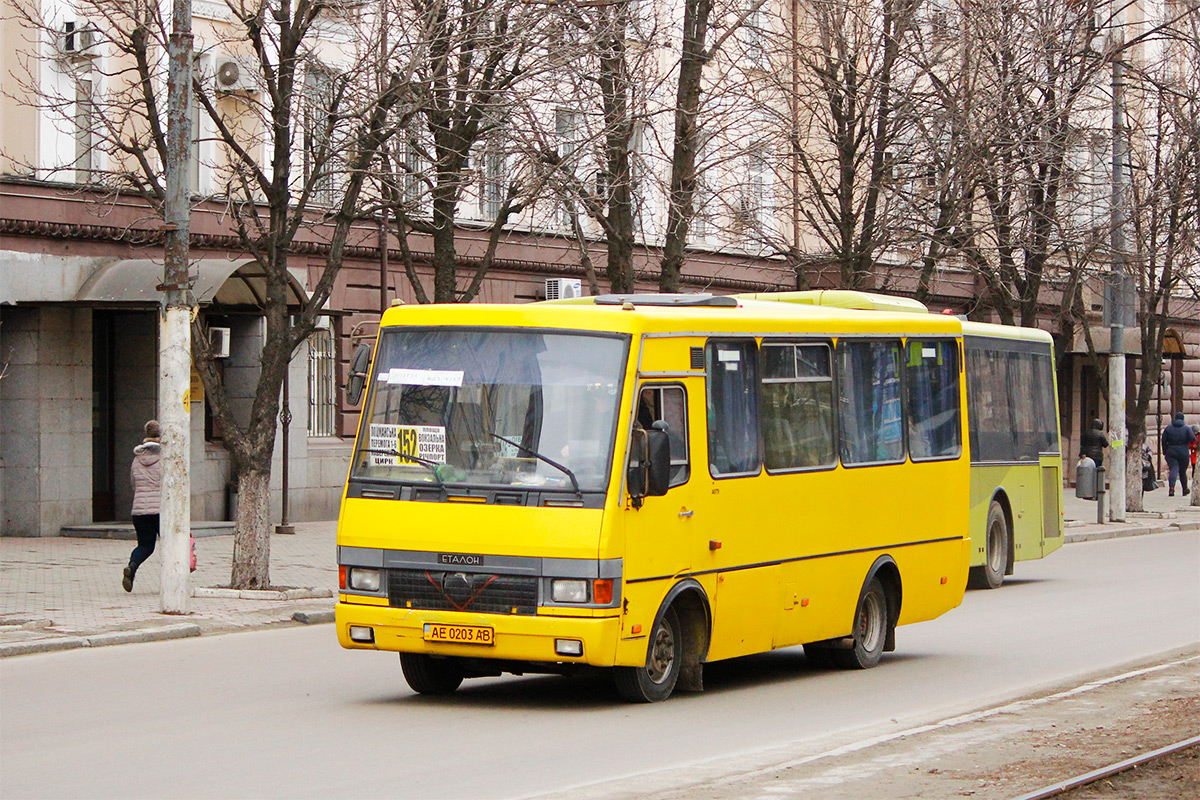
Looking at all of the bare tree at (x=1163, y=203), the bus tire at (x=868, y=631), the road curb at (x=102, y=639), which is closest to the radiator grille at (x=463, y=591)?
the bus tire at (x=868, y=631)

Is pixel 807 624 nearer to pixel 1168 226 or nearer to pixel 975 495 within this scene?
pixel 975 495

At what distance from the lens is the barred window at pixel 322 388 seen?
28.7m

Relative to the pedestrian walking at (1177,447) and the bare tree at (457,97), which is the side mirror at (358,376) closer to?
the bare tree at (457,97)

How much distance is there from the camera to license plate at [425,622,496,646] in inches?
410

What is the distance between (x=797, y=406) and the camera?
41.3 feet

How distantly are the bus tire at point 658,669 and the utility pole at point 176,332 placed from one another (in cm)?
620

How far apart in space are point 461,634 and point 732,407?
2569 mm

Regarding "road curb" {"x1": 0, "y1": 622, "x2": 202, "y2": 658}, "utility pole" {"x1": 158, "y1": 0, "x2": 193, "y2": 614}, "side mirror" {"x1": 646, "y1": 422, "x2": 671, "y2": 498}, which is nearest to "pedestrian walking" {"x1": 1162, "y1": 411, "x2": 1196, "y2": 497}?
"utility pole" {"x1": 158, "y1": 0, "x2": 193, "y2": 614}

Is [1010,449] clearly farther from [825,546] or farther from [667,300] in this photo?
[667,300]

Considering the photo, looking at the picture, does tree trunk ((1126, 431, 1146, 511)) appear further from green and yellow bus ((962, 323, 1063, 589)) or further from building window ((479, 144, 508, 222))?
building window ((479, 144, 508, 222))

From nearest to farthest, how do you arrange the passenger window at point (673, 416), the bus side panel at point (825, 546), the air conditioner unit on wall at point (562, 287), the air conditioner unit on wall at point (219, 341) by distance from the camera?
the passenger window at point (673, 416) → the bus side panel at point (825, 546) → the air conditioner unit on wall at point (219, 341) → the air conditioner unit on wall at point (562, 287)

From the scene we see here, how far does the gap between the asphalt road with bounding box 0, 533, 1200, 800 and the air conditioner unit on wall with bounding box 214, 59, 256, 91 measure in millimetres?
10450

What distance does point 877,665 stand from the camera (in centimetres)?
1383

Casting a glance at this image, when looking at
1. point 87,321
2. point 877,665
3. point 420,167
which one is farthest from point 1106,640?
point 87,321
